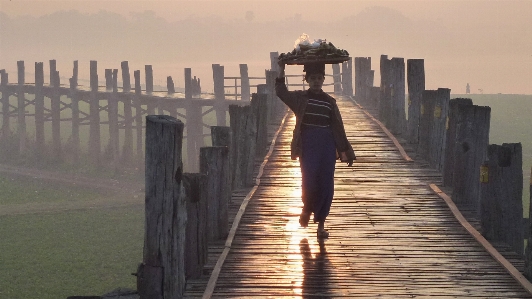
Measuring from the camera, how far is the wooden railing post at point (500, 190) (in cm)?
781

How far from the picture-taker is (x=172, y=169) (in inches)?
246

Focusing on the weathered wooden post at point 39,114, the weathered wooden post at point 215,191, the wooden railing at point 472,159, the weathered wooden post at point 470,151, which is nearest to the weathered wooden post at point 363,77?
the wooden railing at point 472,159

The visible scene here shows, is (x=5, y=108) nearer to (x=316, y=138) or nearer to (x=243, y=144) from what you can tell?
(x=243, y=144)

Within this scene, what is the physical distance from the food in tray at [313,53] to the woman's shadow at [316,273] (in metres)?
1.47

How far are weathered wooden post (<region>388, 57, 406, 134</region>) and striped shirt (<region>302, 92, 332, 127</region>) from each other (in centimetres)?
739

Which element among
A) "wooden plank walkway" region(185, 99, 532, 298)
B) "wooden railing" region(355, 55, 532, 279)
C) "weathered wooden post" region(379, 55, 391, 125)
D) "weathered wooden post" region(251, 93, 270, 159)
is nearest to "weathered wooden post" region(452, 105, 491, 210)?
"wooden railing" region(355, 55, 532, 279)

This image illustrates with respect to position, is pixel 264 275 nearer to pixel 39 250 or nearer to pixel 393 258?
pixel 393 258

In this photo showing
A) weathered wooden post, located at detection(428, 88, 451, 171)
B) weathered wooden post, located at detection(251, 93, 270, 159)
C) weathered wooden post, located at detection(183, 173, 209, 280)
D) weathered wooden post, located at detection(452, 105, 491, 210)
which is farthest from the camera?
weathered wooden post, located at detection(251, 93, 270, 159)

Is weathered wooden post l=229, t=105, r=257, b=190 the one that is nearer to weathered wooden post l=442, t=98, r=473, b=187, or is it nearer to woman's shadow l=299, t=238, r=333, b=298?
weathered wooden post l=442, t=98, r=473, b=187

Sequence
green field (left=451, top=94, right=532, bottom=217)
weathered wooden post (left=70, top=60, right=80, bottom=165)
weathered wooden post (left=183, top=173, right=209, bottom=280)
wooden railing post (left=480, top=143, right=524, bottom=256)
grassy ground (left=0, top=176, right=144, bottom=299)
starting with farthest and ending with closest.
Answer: green field (left=451, top=94, right=532, bottom=217), weathered wooden post (left=70, top=60, right=80, bottom=165), grassy ground (left=0, top=176, right=144, bottom=299), wooden railing post (left=480, top=143, right=524, bottom=256), weathered wooden post (left=183, top=173, right=209, bottom=280)

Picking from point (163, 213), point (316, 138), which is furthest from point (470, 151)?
point (163, 213)

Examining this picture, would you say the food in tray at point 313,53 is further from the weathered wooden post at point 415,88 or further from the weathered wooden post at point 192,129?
the weathered wooden post at point 192,129

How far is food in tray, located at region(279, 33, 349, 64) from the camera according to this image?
731 centimetres

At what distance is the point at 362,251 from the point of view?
7.43 m
